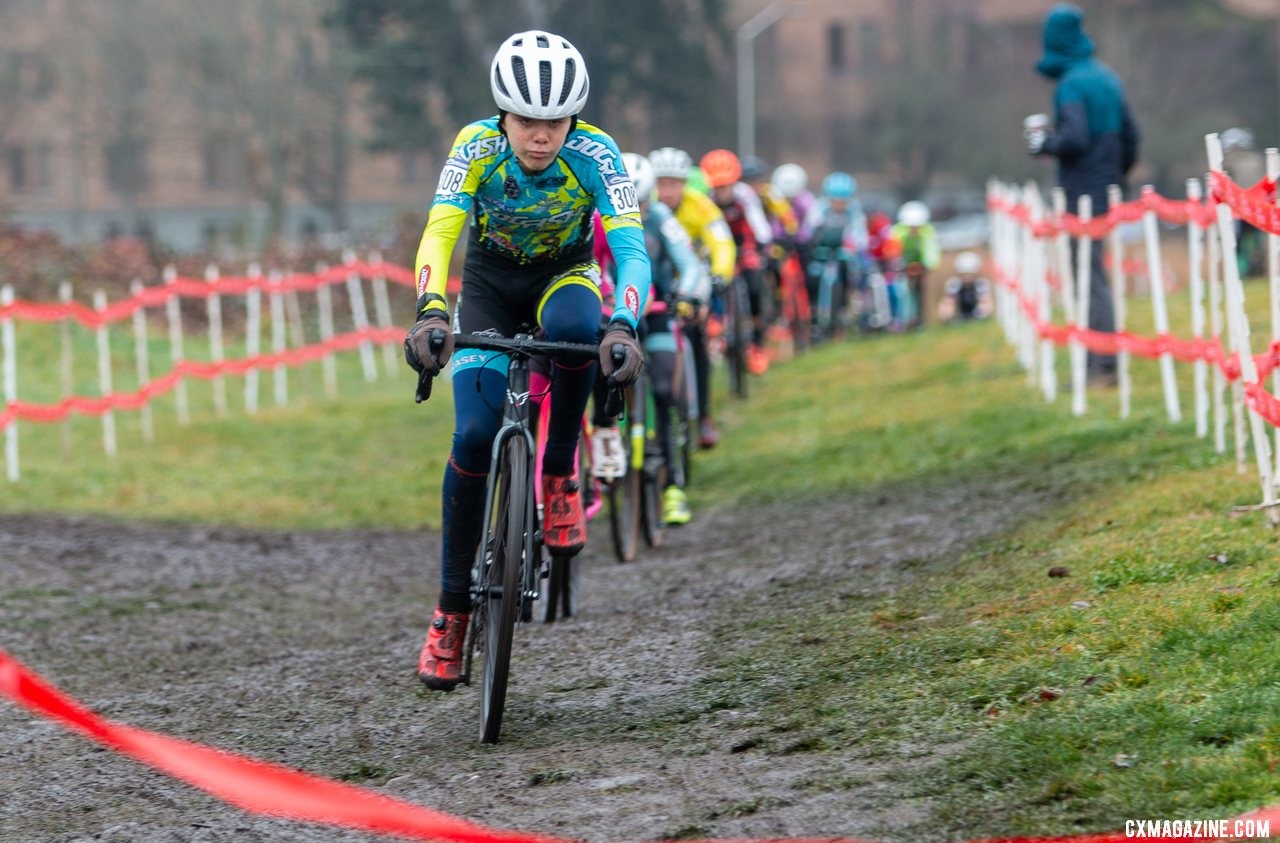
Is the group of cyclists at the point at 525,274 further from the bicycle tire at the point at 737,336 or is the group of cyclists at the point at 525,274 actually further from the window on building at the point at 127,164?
the window on building at the point at 127,164

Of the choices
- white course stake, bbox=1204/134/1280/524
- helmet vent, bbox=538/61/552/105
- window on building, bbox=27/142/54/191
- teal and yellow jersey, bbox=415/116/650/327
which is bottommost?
white course stake, bbox=1204/134/1280/524

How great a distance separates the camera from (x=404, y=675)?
7707mm

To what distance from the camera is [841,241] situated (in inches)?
1019

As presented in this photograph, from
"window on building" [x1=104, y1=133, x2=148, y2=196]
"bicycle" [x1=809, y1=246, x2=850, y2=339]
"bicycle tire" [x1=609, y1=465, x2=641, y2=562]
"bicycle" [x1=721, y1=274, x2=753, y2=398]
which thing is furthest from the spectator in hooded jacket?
"window on building" [x1=104, y1=133, x2=148, y2=196]

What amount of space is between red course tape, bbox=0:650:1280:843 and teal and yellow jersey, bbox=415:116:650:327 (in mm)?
1679

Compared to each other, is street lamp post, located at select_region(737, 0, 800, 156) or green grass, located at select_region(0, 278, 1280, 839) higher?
street lamp post, located at select_region(737, 0, 800, 156)

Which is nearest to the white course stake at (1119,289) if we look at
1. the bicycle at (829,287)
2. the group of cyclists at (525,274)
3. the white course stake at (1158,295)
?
the white course stake at (1158,295)

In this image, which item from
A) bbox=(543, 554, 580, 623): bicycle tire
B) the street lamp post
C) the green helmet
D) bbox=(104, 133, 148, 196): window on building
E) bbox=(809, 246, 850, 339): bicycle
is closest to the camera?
bbox=(543, 554, 580, 623): bicycle tire

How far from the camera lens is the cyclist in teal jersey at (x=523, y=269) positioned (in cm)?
635

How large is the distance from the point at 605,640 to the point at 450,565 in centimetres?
151

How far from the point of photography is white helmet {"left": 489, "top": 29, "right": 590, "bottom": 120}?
6332 mm

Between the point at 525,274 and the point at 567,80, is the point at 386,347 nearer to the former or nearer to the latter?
the point at 525,274

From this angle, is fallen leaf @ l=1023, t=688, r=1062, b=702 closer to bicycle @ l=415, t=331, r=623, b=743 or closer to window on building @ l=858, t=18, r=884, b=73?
bicycle @ l=415, t=331, r=623, b=743

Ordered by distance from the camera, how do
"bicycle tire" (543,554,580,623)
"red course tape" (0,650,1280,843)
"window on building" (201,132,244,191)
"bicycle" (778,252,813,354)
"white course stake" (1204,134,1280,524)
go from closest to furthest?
"red course tape" (0,650,1280,843), "white course stake" (1204,134,1280,524), "bicycle tire" (543,554,580,623), "bicycle" (778,252,813,354), "window on building" (201,132,244,191)
